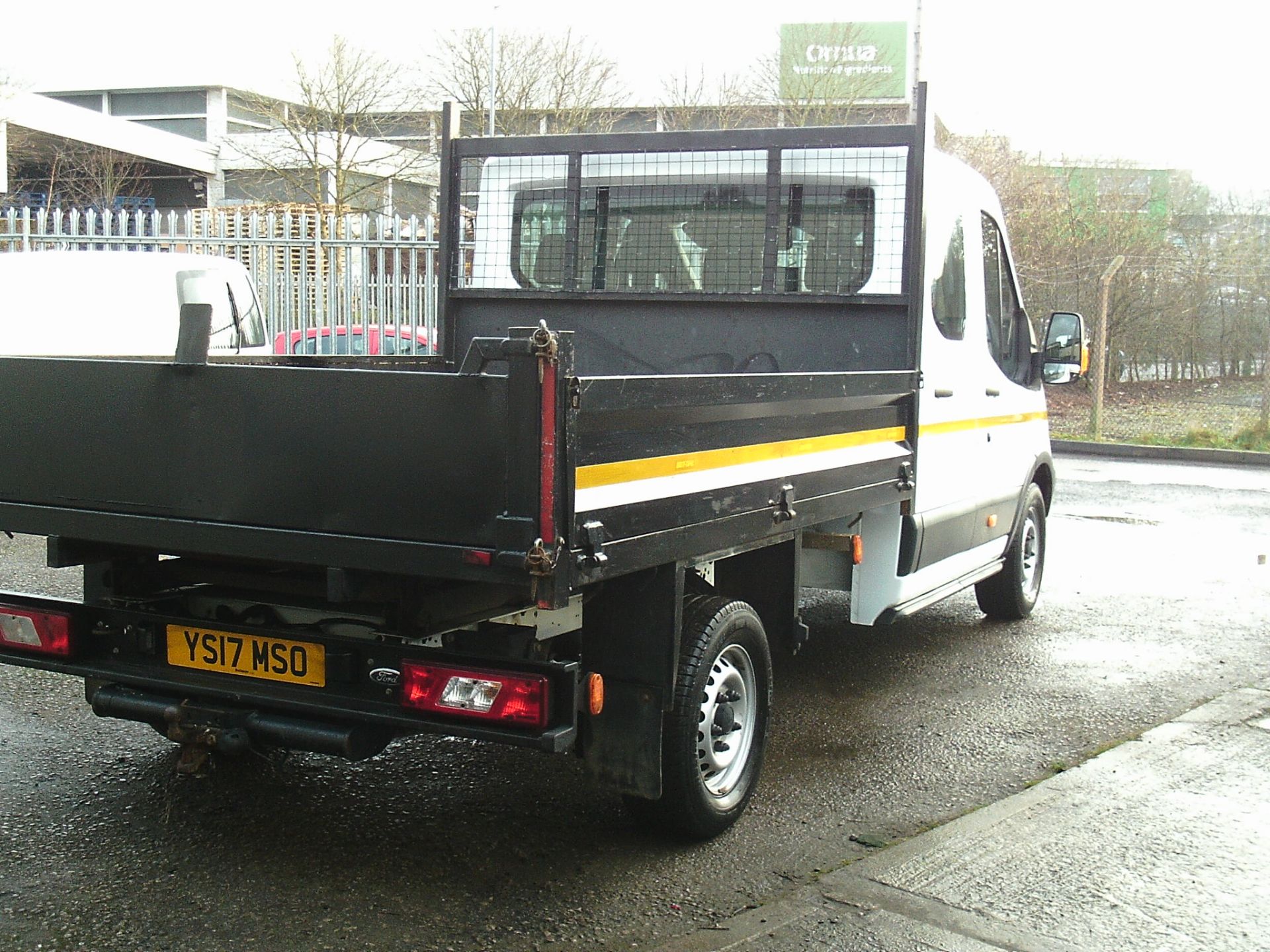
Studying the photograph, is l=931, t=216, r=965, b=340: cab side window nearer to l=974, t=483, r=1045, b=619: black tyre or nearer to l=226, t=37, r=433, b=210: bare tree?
l=974, t=483, r=1045, b=619: black tyre

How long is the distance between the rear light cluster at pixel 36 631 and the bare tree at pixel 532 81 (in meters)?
22.5

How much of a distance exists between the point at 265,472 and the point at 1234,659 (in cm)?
544

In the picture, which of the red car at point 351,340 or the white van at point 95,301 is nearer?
the white van at point 95,301

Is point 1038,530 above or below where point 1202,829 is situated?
above

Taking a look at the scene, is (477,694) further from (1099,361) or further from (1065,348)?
(1099,361)

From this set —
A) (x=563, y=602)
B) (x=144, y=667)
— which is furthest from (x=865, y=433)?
(x=144, y=667)

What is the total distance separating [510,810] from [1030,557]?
4.39m

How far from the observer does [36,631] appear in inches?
161

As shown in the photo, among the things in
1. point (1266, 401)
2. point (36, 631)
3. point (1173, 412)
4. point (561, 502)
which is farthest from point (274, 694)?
point (1173, 412)

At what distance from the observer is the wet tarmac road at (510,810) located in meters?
3.57

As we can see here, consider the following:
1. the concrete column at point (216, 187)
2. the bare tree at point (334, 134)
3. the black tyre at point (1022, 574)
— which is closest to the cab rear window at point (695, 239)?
the black tyre at point (1022, 574)

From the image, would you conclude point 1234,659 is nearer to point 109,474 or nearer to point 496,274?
point 496,274

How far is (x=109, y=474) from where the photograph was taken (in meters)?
3.66

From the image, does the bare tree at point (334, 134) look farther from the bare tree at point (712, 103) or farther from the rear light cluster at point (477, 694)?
the rear light cluster at point (477, 694)
